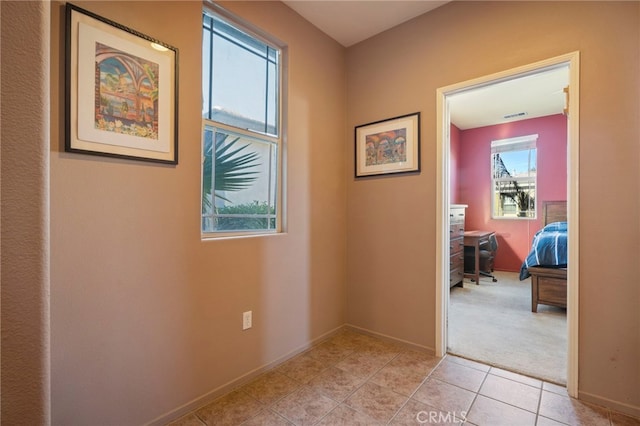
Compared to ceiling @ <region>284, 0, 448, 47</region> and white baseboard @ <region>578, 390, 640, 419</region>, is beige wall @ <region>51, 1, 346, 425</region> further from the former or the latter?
white baseboard @ <region>578, 390, 640, 419</region>

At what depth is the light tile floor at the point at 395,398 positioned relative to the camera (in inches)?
61.3

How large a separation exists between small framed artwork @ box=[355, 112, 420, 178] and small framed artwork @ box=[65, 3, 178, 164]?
161 cm

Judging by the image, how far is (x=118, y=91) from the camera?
53.9 inches

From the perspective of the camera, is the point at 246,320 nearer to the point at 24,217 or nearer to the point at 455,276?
the point at 24,217

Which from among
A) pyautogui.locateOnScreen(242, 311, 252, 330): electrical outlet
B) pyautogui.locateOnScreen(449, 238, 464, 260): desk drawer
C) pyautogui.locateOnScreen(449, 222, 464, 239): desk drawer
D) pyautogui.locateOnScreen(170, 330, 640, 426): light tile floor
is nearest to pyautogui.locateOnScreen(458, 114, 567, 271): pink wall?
pyautogui.locateOnScreen(449, 222, 464, 239): desk drawer

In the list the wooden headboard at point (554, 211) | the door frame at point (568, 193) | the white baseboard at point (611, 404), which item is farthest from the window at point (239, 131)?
the wooden headboard at point (554, 211)

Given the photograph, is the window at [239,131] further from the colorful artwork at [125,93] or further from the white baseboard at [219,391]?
the white baseboard at [219,391]

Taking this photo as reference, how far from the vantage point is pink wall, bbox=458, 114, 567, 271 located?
193 inches

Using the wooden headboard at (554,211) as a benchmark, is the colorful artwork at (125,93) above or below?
above

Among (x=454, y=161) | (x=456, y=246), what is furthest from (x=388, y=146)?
(x=454, y=161)

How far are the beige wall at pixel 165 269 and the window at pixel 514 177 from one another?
4.65 meters

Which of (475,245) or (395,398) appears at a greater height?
(475,245)

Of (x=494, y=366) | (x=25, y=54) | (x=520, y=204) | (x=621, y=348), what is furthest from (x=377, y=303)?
(x=520, y=204)

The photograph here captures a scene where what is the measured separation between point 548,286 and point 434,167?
2033 millimetres
